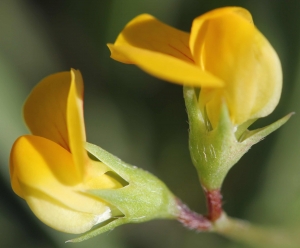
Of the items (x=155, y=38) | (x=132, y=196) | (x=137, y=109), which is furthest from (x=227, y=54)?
(x=137, y=109)

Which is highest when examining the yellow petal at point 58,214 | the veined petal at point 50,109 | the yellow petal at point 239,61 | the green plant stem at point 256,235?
the yellow petal at point 239,61

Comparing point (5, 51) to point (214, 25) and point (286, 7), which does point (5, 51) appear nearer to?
point (286, 7)

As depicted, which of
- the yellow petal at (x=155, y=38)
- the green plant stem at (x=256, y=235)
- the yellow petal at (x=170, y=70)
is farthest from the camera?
the green plant stem at (x=256, y=235)

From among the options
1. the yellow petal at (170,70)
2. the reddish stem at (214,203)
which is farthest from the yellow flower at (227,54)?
the reddish stem at (214,203)

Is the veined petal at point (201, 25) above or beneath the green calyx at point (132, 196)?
above

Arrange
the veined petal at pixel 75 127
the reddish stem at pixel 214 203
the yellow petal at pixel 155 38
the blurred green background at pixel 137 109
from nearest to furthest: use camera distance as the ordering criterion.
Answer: the veined petal at pixel 75 127
the yellow petal at pixel 155 38
the reddish stem at pixel 214 203
the blurred green background at pixel 137 109

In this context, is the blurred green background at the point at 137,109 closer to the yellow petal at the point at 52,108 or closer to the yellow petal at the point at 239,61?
the yellow petal at the point at 52,108

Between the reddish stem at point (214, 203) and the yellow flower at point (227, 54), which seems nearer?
the yellow flower at point (227, 54)
